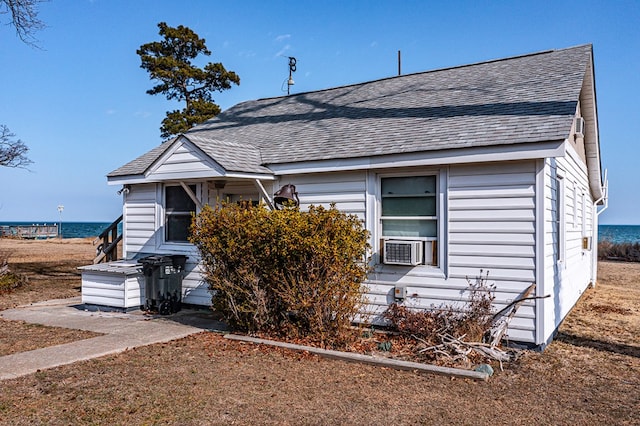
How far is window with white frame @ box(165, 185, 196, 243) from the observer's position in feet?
33.7

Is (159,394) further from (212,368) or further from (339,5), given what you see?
(339,5)

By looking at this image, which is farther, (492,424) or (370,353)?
(370,353)

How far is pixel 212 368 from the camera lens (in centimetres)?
595

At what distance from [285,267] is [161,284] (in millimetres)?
3526

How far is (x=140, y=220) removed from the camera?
10.9 m

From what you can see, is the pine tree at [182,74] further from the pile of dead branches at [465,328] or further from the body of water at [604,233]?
the body of water at [604,233]

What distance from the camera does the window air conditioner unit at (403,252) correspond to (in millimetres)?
7469

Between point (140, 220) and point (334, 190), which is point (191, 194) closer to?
point (140, 220)

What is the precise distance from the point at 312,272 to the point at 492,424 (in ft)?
10.1

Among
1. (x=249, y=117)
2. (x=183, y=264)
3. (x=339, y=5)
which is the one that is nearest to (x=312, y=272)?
(x=183, y=264)

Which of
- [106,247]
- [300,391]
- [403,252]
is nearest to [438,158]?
[403,252]

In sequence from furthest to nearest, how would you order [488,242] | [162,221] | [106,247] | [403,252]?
[106,247], [162,221], [403,252], [488,242]

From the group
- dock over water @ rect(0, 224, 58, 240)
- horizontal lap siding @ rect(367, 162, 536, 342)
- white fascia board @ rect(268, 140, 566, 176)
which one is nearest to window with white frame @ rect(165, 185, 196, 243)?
white fascia board @ rect(268, 140, 566, 176)

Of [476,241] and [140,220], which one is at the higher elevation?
[140,220]
